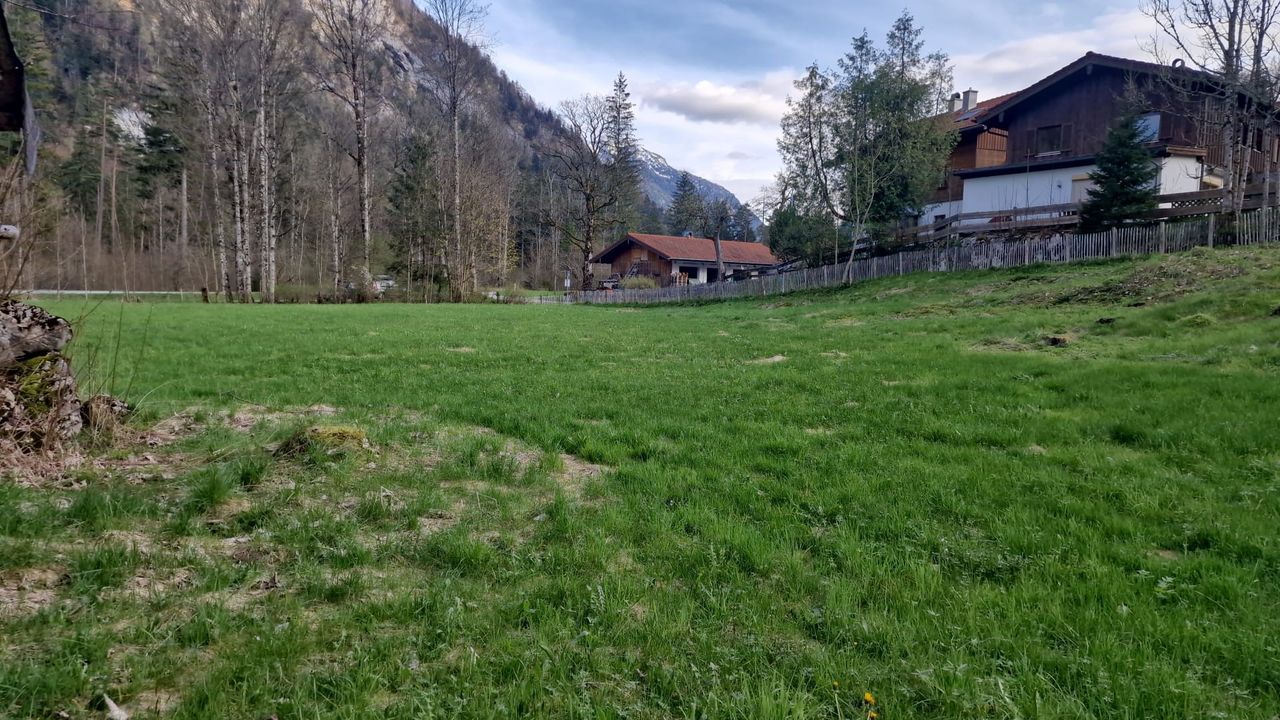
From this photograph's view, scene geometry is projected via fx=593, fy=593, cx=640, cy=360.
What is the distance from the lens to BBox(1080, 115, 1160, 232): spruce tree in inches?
895

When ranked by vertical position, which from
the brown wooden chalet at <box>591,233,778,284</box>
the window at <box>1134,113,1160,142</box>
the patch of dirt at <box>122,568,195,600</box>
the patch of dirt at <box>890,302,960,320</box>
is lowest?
the patch of dirt at <box>122,568,195,600</box>

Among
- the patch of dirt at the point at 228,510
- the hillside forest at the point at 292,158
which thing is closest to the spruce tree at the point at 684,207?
the hillside forest at the point at 292,158

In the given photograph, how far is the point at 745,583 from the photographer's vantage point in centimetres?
355

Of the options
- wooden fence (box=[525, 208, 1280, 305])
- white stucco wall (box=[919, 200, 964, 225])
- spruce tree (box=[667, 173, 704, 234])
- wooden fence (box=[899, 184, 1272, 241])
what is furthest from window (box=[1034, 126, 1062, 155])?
spruce tree (box=[667, 173, 704, 234])

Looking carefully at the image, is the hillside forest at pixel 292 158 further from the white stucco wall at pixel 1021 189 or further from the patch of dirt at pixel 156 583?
the patch of dirt at pixel 156 583

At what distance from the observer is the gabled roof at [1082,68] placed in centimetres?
2720

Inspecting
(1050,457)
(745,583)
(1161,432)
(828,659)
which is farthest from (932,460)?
(828,659)

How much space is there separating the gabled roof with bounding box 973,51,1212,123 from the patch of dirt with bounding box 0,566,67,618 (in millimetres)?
35677

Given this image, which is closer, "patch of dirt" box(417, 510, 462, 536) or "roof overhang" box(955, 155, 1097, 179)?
"patch of dirt" box(417, 510, 462, 536)

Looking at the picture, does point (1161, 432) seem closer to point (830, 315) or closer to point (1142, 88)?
point (830, 315)

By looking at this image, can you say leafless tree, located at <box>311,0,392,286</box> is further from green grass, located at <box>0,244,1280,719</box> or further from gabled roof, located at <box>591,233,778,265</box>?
gabled roof, located at <box>591,233,778,265</box>

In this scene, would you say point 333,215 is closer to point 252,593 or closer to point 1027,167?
point 1027,167

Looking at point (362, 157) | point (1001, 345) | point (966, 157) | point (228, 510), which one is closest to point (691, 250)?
point (966, 157)

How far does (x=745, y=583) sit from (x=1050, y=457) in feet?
12.9
